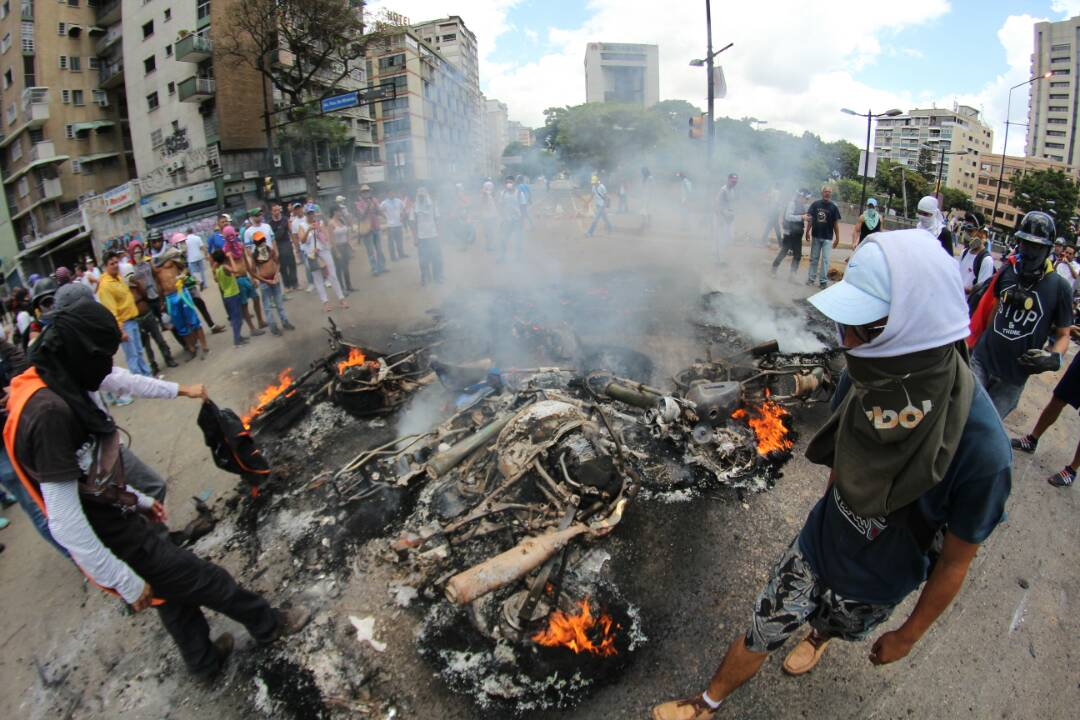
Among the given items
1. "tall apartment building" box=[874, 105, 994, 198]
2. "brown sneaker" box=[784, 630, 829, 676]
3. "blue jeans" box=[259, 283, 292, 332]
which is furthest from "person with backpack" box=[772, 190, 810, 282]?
"tall apartment building" box=[874, 105, 994, 198]

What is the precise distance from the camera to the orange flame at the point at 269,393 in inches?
207

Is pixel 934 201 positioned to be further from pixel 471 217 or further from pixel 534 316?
pixel 471 217

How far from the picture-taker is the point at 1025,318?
12.3 ft

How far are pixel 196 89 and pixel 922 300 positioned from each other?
33.5m

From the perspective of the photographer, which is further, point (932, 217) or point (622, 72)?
point (622, 72)

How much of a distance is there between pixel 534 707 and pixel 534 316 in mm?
5507

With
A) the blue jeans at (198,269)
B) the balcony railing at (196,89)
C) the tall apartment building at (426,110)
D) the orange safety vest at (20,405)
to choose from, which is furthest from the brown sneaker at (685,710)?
the balcony railing at (196,89)

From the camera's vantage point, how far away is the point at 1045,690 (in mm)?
2525

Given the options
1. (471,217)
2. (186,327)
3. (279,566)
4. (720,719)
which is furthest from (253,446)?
(471,217)

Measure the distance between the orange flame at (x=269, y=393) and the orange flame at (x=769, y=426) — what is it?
4.84 m

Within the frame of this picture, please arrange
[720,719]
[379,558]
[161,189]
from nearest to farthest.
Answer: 1. [720,719]
2. [379,558]
3. [161,189]

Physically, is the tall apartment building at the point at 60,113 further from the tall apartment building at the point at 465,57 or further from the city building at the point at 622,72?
the city building at the point at 622,72

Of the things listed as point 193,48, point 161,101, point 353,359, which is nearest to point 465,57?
point 193,48

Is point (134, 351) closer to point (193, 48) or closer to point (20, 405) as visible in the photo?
point (20, 405)
